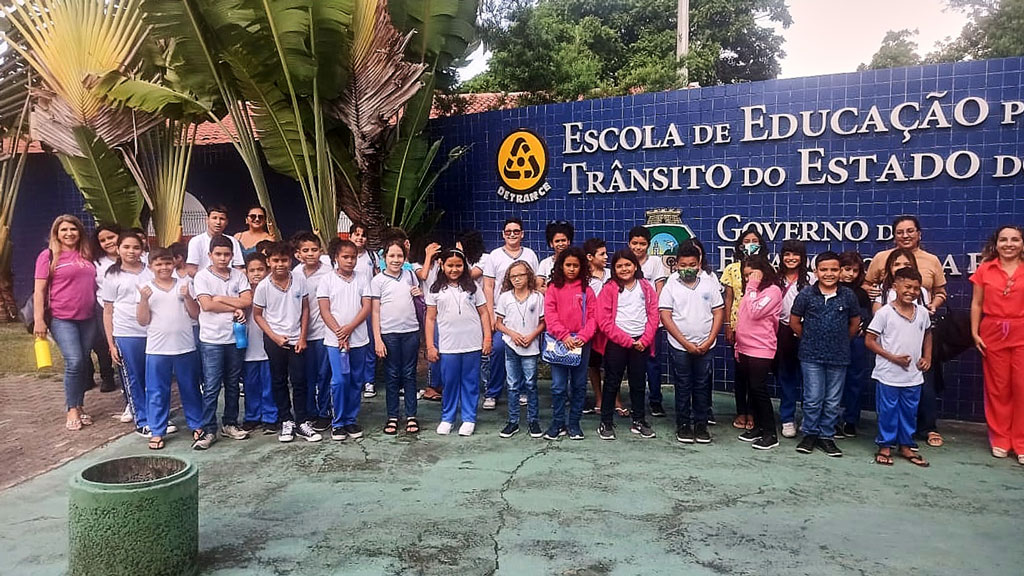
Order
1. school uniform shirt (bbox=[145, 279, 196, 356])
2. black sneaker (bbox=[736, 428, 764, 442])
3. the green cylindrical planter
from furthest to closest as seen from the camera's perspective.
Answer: black sneaker (bbox=[736, 428, 764, 442]) → school uniform shirt (bbox=[145, 279, 196, 356]) → the green cylindrical planter

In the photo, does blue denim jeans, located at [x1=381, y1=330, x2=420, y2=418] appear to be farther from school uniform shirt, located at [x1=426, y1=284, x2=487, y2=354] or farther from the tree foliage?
the tree foliage

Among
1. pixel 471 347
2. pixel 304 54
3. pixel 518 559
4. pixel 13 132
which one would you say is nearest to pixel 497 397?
pixel 471 347

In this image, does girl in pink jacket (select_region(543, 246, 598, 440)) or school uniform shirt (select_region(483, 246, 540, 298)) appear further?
school uniform shirt (select_region(483, 246, 540, 298))

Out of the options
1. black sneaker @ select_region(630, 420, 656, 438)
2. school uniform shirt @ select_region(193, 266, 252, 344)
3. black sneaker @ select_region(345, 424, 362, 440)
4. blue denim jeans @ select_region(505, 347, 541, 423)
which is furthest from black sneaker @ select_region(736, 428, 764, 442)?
school uniform shirt @ select_region(193, 266, 252, 344)

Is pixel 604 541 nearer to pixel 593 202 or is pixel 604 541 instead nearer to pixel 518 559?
pixel 518 559

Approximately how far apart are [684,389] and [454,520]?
2068 millimetres

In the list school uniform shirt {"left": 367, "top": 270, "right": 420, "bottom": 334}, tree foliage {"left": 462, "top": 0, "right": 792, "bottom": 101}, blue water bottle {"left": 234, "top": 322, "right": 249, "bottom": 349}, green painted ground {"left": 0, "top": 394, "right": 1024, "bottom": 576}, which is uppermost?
tree foliage {"left": 462, "top": 0, "right": 792, "bottom": 101}

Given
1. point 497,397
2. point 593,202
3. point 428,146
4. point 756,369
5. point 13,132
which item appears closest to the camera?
point 756,369

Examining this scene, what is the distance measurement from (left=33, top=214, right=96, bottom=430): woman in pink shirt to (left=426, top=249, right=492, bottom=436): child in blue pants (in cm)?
268

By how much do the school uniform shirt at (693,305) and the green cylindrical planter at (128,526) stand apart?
10.6ft

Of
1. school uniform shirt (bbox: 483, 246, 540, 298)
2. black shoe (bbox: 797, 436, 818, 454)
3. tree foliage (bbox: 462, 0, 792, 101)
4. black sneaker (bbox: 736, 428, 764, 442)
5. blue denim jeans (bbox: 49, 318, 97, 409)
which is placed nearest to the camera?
black shoe (bbox: 797, 436, 818, 454)

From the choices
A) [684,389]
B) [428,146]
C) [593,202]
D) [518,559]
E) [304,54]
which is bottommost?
[518,559]

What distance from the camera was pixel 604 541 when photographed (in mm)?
3625

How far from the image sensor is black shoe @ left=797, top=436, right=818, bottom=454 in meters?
4.93
